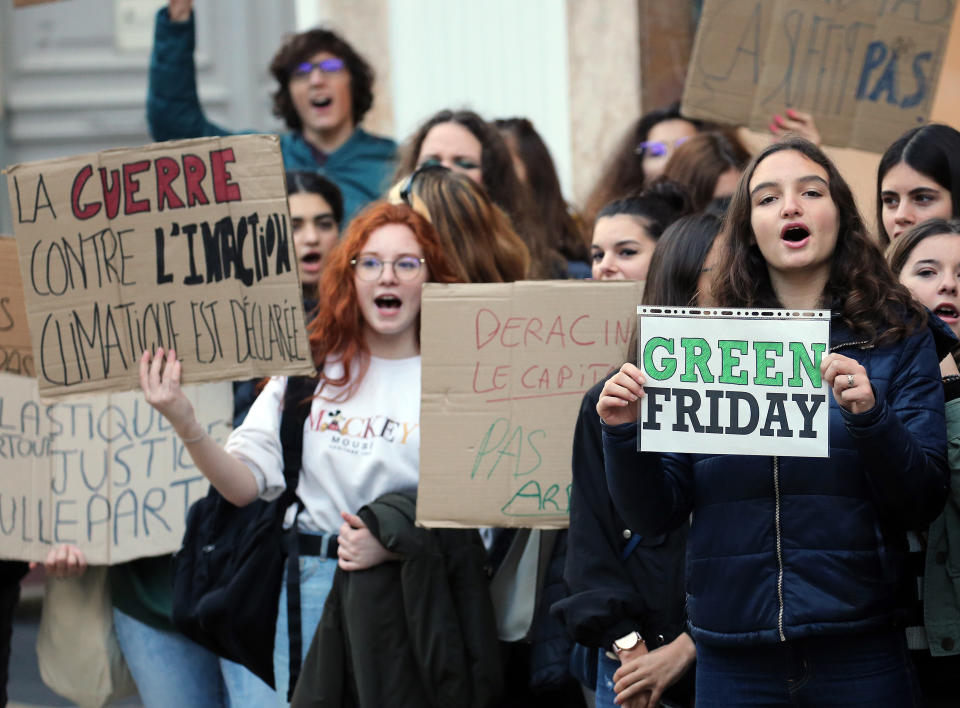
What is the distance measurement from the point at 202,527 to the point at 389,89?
463 cm

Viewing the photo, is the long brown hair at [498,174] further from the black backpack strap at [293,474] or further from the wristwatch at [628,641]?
the wristwatch at [628,641]

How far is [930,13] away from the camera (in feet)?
15.5

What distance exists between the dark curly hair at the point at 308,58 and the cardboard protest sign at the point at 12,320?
1.79m

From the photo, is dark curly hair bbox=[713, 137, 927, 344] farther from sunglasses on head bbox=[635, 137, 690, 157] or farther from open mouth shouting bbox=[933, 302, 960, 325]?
sunglasses on head bbox=[635, 137, 690, 157]

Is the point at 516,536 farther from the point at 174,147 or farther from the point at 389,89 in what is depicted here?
the point at 389,89

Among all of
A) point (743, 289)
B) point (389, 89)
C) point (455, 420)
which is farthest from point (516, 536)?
point (389, 89)

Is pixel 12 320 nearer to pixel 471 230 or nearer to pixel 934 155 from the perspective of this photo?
pixel 471 230

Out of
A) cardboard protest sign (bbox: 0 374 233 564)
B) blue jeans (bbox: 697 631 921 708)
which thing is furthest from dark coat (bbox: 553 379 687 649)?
cardboard protest sign (bbox: 0 374 233 564)

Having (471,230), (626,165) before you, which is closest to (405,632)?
(471,230)

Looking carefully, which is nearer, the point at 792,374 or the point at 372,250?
the point at 792,374

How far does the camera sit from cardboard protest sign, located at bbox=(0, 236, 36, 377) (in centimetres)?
433

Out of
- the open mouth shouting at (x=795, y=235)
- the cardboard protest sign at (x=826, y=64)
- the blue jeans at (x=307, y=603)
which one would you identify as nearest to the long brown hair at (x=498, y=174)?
the cardboard protest sign at (x=826, y=64)

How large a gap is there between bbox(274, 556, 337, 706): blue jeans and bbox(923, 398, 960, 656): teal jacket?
154 centimetres

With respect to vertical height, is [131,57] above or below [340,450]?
above
